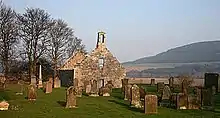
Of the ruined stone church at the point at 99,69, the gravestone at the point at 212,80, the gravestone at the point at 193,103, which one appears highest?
the ruined stone church at the point at 99,69

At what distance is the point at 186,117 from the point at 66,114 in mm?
5614

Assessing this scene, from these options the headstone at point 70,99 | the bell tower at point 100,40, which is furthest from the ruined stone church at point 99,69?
the headstone at point 70,99

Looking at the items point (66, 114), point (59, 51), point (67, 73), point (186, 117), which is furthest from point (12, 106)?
point (59, 51)

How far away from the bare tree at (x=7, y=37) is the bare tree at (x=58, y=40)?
772cm

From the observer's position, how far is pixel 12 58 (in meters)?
54.0

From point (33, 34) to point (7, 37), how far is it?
4.61 metres

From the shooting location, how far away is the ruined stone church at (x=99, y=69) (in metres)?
48.2

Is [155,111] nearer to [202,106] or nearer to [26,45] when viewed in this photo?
[202,106]

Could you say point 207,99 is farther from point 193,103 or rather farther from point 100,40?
point 100,40

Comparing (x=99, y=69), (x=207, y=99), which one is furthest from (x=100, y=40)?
(x=207, y=99)

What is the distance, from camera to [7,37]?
52.2 m

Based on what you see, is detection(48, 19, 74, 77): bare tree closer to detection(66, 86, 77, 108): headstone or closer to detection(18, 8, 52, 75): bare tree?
detection(18, 8, 52, 75): bare tree

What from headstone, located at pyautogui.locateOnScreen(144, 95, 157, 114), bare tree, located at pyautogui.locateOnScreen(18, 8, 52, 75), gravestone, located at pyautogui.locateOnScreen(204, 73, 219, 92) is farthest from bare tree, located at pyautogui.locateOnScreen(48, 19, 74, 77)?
headstone, located at pyautogui.locateOnScreen(144, 95, 157, 114)

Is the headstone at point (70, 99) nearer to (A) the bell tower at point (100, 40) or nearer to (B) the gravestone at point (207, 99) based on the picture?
(B) the gravestone at point (207, 99)
